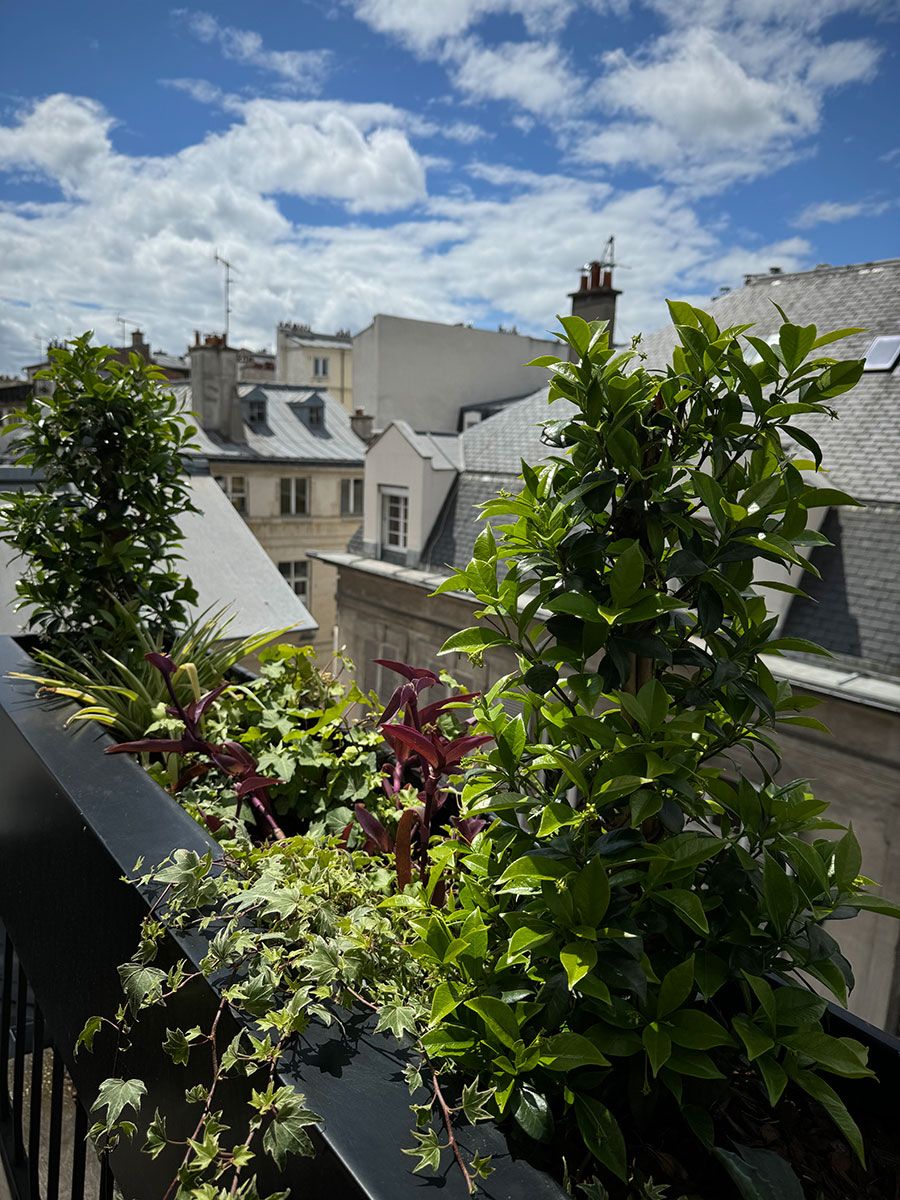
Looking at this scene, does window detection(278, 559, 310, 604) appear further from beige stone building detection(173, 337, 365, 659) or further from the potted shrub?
the potted shrub

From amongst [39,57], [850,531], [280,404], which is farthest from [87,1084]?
[280,404]

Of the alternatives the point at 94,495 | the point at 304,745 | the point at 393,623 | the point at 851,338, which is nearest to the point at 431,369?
the point at 393,623

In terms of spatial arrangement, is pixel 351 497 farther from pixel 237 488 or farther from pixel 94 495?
pixel 94 495

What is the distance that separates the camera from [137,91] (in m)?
7.39

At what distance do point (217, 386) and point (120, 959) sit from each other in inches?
789

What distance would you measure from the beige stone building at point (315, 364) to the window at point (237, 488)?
487 inches

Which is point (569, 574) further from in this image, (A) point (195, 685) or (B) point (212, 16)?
(B) point (212, 16)

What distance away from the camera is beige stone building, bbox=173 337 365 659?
19.8 m

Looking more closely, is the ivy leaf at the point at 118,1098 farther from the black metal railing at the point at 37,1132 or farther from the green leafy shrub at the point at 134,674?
the green leafy shrub at the point at 134,674

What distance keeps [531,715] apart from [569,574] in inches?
9.3

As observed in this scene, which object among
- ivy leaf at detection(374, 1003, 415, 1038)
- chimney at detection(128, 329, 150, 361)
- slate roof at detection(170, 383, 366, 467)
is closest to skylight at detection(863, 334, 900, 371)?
ivy leaf at detection(374, 1003, 415, 1038)

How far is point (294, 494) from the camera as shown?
21.2m

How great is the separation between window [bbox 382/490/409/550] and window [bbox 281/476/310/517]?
8886 millimetres

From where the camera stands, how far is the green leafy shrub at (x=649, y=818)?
0.80 m
